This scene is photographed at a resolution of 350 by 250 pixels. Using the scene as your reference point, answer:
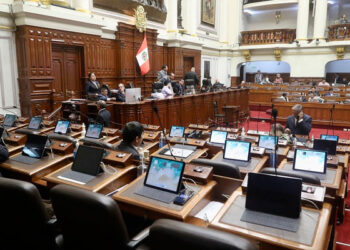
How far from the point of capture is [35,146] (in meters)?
2.99

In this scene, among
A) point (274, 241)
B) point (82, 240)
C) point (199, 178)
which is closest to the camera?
point (274, 241)

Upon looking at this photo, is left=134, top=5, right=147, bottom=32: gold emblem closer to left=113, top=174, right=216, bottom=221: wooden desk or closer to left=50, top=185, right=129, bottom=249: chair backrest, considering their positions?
left=113, top=174, right=216, bottom=221: wooden desk

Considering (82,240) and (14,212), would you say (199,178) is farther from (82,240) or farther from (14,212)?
(14,212)

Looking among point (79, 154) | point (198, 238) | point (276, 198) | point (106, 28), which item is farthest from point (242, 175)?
point (106, 28)

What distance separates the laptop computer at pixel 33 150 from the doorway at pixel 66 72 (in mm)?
3965

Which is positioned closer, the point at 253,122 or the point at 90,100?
the point at 90,100

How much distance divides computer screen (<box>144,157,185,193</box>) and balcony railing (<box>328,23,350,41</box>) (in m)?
13.9

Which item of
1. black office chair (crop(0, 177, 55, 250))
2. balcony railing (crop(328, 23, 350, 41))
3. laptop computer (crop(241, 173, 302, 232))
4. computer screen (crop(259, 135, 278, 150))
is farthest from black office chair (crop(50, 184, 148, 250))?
balcony railing (crop(328, 23, 350, 41))

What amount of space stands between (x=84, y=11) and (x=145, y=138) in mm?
4825

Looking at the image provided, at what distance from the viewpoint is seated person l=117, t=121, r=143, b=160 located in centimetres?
281

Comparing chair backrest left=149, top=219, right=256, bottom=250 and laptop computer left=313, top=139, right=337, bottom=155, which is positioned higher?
chair backrest left=149, top=219, right=256, bottom=250

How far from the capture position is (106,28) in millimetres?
8359

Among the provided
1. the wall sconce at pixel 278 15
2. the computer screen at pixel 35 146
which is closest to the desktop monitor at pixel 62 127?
the computer screen at pixel 35 146

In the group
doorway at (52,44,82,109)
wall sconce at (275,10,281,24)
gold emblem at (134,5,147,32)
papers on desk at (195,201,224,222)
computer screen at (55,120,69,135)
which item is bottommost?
papers on desk at (195,201,224,222)
